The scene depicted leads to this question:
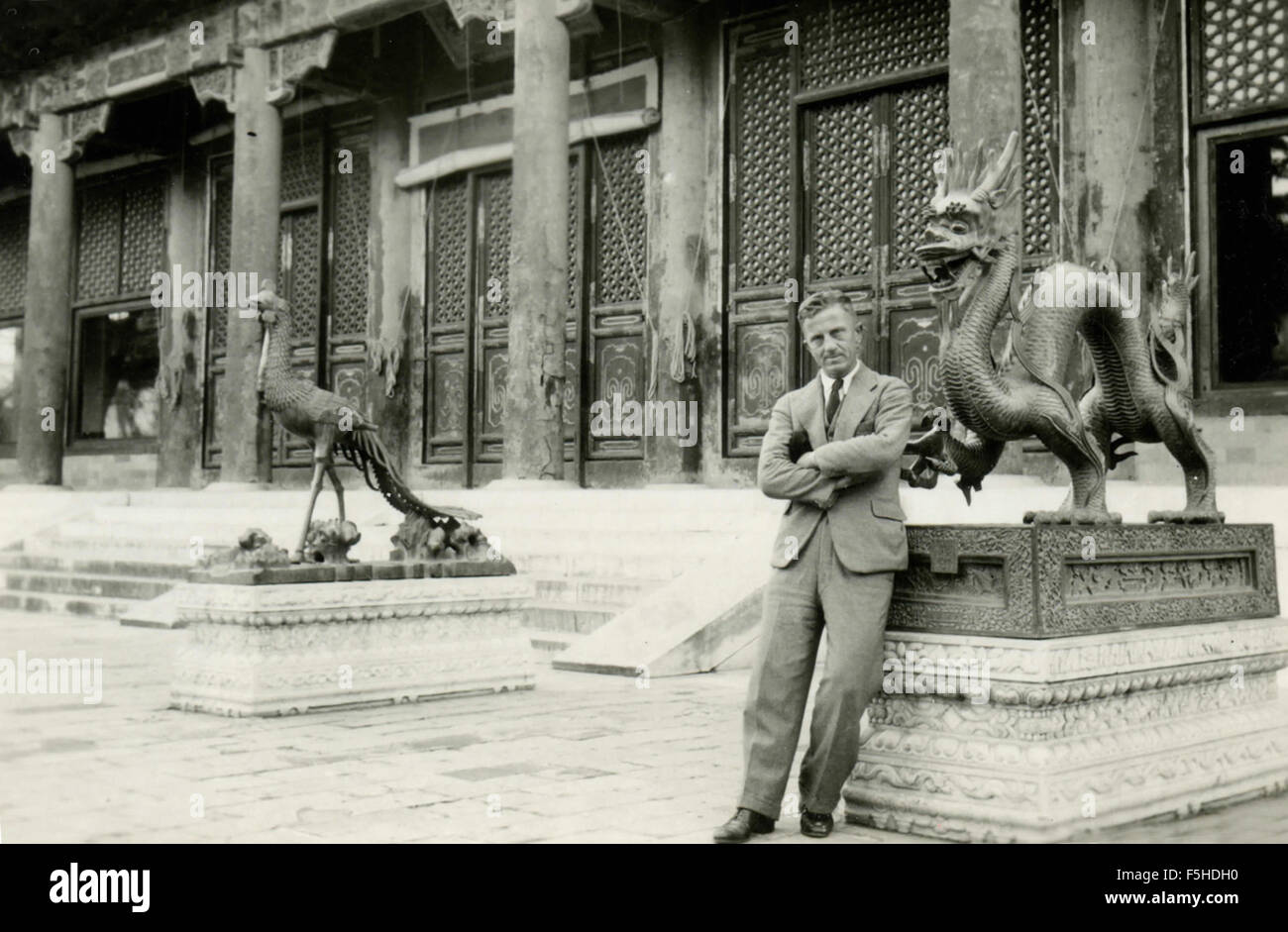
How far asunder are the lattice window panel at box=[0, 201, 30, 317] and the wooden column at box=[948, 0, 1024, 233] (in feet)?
53.0

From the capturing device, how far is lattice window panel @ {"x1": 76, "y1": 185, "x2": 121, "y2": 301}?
65.8ft

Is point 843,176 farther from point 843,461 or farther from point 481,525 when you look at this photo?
point 843,461

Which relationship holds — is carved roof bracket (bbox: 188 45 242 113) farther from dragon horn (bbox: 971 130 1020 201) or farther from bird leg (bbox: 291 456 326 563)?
dragon horn (bbox: 971 130 1020 201)

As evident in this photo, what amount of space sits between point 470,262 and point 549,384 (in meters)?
4.37

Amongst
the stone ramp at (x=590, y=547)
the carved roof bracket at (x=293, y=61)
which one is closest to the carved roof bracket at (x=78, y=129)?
the carved roof bracket at (x=293, y=61)

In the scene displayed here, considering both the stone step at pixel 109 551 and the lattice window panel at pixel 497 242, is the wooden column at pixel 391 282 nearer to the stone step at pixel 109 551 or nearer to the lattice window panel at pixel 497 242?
the lattice window panel at pixel 497 242

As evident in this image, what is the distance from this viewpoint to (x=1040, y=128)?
11.4 metres

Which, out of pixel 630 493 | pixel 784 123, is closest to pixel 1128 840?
pixel 630 493

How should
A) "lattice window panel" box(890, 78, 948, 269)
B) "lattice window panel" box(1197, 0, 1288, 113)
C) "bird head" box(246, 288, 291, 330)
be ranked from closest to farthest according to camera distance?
"bird head" box(246, 288, 291, 330)
"lattice window panel" box(1197, 0, 1288, 113)
"lattice window panel" box(890, 78, 948, 269)

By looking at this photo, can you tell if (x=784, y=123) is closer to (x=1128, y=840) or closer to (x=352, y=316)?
(x=352, y=316)

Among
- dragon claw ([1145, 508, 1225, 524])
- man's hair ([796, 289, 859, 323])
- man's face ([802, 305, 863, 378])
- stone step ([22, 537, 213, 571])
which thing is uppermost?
man's hair ([796, 289, 859, 323])

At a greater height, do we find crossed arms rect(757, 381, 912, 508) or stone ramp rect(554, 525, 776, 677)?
crossed arms rect(757, 381, 912, 508)

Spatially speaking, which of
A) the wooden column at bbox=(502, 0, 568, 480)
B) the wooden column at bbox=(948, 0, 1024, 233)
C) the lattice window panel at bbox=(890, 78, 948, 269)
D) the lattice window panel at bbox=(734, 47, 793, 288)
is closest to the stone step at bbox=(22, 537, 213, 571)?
the wooden column at bbox=(502, 0, 568, 480)

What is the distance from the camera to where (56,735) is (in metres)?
6.00
